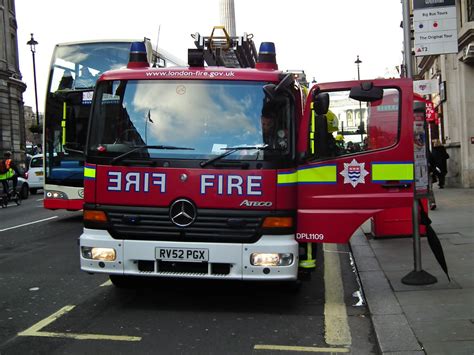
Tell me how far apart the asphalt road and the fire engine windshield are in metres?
1.60

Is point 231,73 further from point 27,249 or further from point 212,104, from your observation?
point 27,249

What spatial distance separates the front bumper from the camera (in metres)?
4.93

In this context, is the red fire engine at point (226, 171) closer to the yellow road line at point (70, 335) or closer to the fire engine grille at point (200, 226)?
the fire engine grille at point (200, 226)

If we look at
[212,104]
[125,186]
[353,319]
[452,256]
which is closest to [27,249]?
[125,186]

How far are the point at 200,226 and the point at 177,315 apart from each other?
971 millimetres

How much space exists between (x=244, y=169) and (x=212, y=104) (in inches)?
29.6

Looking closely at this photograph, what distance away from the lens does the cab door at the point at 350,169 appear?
5219mm

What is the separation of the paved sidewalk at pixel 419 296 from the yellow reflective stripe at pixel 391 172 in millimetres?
1224

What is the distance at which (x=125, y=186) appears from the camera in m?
5.10

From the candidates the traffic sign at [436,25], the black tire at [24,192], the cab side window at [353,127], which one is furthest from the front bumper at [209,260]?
the black tire at [24,192]

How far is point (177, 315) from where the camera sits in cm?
523

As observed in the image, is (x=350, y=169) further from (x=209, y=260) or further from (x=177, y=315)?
(x=177, y=315)

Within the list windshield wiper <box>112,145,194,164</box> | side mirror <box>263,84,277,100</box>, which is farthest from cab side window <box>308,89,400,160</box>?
windshield wiper <box>112,145,194,164</box>

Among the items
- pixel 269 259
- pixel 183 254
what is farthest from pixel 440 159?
pixel 183 254
